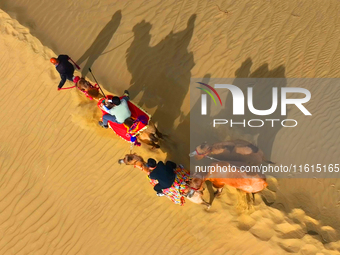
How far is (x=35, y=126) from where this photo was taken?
20.5ft

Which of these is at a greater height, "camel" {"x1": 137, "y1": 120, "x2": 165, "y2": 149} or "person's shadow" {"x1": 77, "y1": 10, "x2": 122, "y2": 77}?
"person's shadow" {"x1": 77, "y1": 10, "x2": 122, "y2": 77}

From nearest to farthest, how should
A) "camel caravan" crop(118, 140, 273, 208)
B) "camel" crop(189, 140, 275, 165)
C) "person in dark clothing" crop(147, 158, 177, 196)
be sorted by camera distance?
"person in dark clothing" crop(147, 158, 177, 196)
"camel caravan" crop(118, 140, 273, 208)
"camel" crop(189, 140, 275, 165)

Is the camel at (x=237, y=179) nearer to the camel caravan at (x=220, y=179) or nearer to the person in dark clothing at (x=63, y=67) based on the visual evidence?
the camel caravan at (x=220, y=179)

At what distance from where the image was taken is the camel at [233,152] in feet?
16.2

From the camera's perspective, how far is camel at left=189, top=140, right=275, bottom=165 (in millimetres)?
4934

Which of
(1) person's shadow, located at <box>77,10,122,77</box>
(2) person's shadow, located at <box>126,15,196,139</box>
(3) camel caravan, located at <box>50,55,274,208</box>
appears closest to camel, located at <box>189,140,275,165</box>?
(3) camel caravan, located at <box>50,55,274,208</box>

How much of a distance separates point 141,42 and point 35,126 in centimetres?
357

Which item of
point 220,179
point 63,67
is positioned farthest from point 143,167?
point 63,67

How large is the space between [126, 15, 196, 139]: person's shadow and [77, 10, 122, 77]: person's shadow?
617 mm

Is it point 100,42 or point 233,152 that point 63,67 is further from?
point 233,152

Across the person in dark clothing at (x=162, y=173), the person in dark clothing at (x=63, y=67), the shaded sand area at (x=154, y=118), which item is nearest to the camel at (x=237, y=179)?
the person in dark clothing at (x=162, y=173)

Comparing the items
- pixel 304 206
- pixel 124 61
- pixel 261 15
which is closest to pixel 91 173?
pixel 124 61

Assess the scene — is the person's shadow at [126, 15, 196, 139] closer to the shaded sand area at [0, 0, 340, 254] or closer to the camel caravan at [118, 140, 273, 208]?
the shaded sand area at [0, 0, 340, 254]

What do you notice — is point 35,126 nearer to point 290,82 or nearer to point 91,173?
point 91,173
